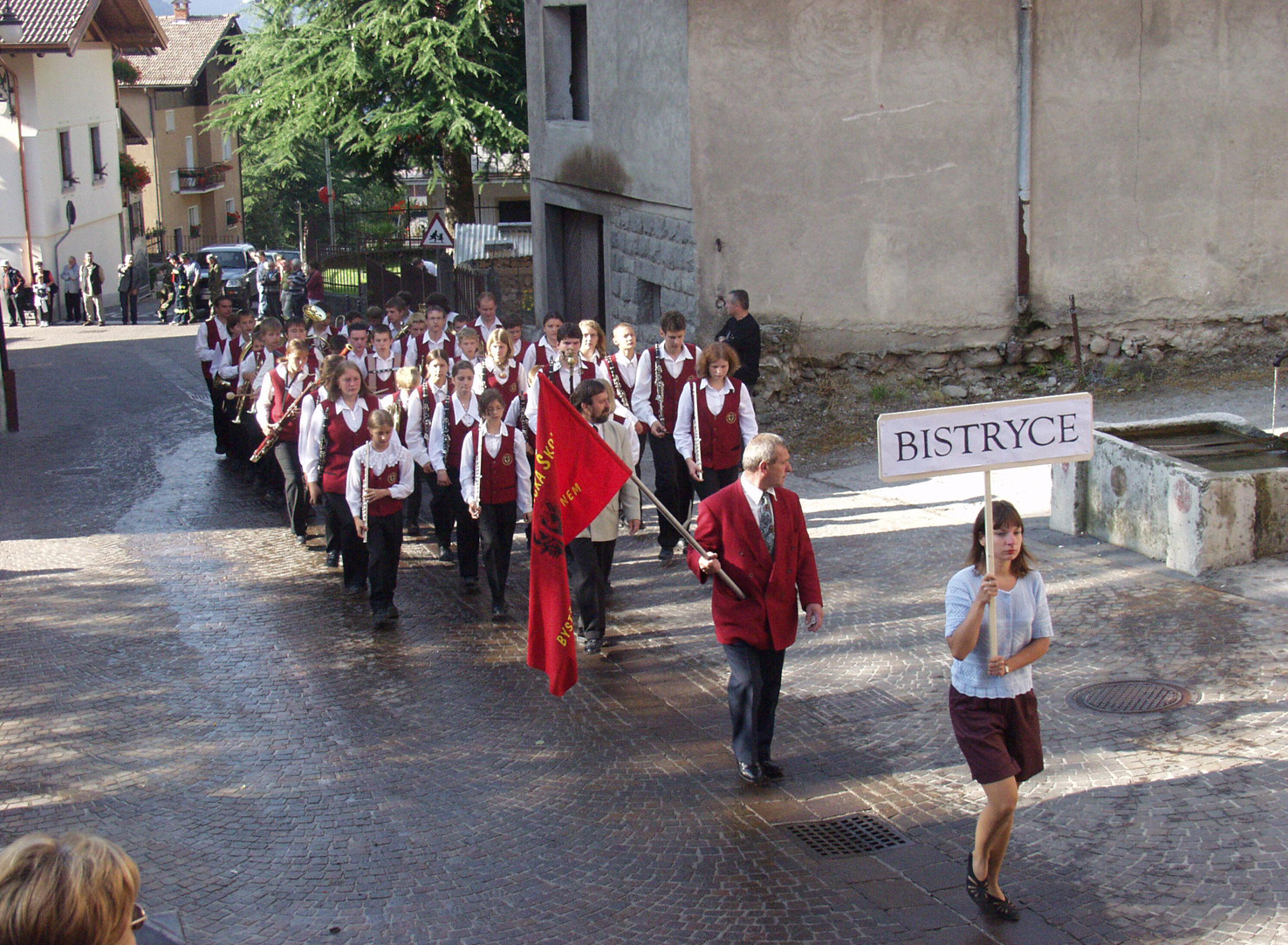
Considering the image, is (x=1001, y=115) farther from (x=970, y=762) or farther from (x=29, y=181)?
(x=29, y=181)

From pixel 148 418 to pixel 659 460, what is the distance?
1047 centimetres

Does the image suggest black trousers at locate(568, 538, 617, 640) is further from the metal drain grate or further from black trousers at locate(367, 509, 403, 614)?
the metal drain grate

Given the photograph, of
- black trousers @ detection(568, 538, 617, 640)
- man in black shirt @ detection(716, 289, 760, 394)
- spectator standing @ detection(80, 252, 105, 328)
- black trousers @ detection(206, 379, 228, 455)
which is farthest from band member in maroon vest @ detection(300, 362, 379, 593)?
spectator standing @ detection(80, 252, 105, 328)

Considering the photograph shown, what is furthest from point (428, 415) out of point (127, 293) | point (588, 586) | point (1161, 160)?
point (127, 293)

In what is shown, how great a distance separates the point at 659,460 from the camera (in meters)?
11.3

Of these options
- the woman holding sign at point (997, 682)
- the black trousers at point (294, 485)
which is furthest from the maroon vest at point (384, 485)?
the woman holding sign at point (997, 682)

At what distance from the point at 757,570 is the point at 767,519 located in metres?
0.26

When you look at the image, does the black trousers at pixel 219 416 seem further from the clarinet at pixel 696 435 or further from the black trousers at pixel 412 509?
the clarinet at pixel 696 435

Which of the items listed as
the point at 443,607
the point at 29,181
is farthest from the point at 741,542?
the point at 29,181

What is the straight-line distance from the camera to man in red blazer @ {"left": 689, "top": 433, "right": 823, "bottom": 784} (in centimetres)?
662

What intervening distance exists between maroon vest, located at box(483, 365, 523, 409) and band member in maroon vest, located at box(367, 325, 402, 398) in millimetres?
1939

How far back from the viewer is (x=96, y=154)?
42.8 m

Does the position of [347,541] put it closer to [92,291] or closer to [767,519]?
[767,519]

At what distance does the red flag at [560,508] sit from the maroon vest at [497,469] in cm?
191
